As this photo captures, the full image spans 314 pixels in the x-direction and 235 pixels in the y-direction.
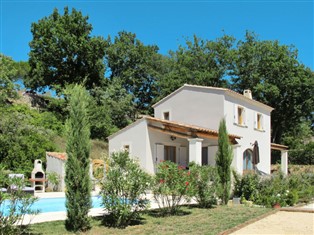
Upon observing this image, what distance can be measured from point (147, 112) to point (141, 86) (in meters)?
5.07

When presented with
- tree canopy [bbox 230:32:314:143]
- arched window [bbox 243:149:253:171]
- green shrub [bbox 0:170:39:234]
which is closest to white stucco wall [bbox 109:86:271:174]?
arched window [bbox 243:149:253:171]

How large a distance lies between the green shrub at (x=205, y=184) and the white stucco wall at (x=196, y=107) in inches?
369

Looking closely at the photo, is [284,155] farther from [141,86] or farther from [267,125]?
[141,86]

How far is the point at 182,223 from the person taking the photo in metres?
9.93

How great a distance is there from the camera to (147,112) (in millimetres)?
42156

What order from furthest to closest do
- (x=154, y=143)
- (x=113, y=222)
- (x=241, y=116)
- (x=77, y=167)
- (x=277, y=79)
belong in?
(x=277, y=79) < (x=241, y=116) < (x=154, y=143) < (x=113, y=222) < (x=77, y=167)

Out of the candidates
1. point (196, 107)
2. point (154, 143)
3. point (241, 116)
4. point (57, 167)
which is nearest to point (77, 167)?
point (57, 167)

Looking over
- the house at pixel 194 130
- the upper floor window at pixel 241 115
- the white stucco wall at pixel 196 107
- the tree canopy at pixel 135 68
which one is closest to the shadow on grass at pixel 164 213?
the house at pixel 194 130

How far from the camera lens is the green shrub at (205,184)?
41.3 feet

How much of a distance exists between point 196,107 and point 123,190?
15163 millimetres

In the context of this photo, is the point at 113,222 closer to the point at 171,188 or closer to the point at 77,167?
the point at 77,167

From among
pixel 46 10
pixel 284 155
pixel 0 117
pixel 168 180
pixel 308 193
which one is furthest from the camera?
pixel 46 10

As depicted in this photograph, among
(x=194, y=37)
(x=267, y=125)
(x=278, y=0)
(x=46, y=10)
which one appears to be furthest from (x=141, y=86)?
(x=278, y=0)

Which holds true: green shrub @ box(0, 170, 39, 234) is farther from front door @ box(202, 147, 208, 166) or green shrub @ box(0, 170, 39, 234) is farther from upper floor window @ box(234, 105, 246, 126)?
upper floor window @ box(234, 105, 246, 126)
